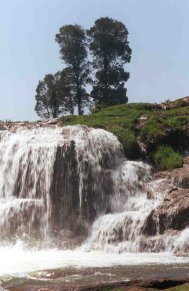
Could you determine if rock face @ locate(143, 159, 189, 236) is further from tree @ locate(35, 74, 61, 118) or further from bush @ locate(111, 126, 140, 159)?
tree @ locate(35, 74, 61, 118)

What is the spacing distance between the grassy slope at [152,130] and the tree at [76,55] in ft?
60.4

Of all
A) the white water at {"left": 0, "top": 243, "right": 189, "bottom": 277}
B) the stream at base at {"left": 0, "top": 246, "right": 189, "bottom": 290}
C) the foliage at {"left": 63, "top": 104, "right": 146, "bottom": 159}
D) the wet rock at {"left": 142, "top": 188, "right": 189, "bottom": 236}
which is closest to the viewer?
the stream at base at {"left": 0, "top": 246, "right": 189, "bottom": 290}

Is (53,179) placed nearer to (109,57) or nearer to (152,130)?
(152,130)

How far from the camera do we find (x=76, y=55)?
49.8 m

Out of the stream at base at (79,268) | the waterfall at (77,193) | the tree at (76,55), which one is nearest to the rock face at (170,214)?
the waterfall at (77,193)

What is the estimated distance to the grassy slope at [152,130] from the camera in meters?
26.4

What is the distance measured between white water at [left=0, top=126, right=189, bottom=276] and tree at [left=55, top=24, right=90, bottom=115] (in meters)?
22.5

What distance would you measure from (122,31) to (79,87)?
6.38 m

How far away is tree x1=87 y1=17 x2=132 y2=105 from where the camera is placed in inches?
1946

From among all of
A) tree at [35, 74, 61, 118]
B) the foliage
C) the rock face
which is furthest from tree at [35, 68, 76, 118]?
the rock face

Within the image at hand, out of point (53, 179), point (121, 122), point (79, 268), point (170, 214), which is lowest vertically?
point (79, 268)

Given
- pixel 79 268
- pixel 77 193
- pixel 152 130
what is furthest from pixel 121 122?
pixel 79 268

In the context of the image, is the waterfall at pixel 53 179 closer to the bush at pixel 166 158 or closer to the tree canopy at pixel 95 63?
the bush at pixel 166 158

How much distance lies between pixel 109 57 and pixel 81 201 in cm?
2922
